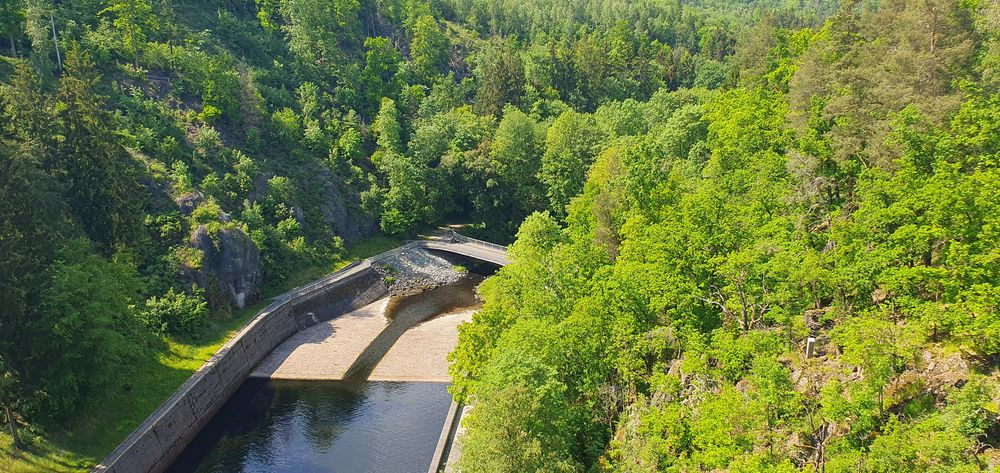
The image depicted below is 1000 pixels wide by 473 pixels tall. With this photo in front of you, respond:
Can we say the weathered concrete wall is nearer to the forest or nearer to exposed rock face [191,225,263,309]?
the forest

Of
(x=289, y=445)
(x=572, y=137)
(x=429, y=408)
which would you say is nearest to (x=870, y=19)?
(x=572, y=137)

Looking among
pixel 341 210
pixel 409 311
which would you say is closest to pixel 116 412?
pixel 409 311

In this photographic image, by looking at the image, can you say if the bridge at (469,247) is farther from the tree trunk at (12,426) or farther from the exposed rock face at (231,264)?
the tree trunk at (12,426)

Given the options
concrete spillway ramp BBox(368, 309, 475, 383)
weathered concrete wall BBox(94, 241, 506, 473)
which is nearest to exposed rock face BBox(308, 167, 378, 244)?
weathered concrete wall BBox(94, 241, 506, 473)

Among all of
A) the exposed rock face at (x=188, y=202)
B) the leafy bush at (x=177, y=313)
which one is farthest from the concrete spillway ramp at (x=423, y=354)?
the exposed rock face at (x=188, y=202)

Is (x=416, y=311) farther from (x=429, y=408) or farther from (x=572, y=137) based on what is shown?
(x=572, y=137)

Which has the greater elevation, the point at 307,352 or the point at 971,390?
the point at 971,390
